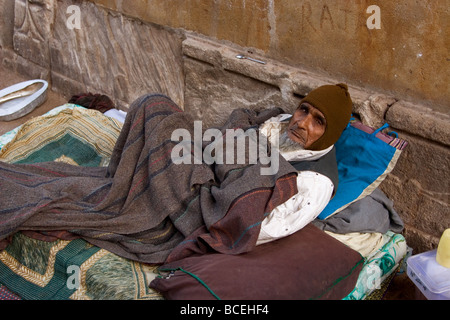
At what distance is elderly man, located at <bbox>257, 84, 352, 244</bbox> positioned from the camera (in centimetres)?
245

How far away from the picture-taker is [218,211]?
2.50 metres

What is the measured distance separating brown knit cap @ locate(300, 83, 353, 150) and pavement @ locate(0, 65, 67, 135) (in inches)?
120

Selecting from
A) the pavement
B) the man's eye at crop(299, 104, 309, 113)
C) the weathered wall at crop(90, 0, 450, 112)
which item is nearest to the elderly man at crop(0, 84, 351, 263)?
the man's eye at crop(299, 104, 309, 113)

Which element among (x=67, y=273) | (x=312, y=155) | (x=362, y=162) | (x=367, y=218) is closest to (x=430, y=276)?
(x=367, y=218)

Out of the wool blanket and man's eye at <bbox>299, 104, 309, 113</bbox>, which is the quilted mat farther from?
man's eye at <bbox>299, 104, 309, 113</bbox>

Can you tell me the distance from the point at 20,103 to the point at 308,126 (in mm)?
3095

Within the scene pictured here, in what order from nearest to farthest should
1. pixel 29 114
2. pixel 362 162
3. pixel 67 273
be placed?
1. pixel 67 273
2. pixel 362 162
3. pixel 29 114

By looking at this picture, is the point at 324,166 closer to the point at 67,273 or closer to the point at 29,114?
the point at 67,273

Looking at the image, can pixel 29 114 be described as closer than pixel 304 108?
No

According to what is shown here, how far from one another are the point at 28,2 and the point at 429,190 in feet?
13.8

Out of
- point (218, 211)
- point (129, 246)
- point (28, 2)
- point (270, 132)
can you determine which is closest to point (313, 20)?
point (270, 132)

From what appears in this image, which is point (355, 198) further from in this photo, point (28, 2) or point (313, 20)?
point (28, 2)

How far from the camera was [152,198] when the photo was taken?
8.80ft

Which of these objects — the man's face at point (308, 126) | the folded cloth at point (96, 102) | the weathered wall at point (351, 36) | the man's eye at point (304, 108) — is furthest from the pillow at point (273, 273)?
the folded cloth at point (96, 102)
